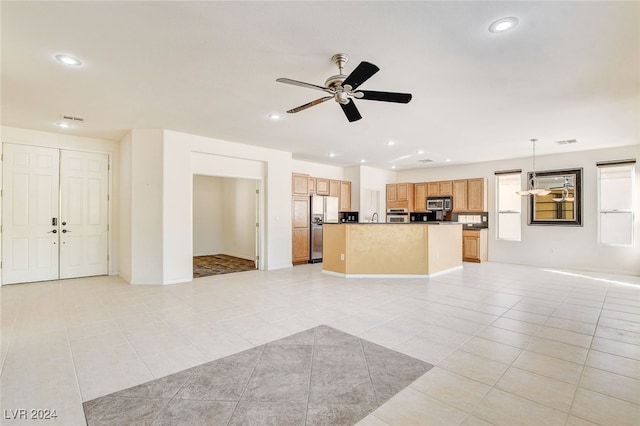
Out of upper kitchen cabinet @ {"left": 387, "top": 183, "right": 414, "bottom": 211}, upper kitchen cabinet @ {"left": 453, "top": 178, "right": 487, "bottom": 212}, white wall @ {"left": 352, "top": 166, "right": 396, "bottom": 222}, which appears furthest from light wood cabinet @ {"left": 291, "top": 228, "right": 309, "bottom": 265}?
upper kitchen cabinet @ {"left": 453, "top": 178, "right": 487, "bottom": 212}

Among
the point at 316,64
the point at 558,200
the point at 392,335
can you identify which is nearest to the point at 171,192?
the point at 316,64

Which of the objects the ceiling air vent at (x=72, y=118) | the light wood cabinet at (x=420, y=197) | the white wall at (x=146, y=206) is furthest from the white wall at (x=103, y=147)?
the light wood cabinet at (x=420, y=197)

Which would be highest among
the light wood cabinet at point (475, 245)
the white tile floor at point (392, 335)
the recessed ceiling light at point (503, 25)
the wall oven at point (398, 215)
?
Answer: the recessed ceiling light at point (503, 25)

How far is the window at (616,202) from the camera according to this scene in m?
6.36

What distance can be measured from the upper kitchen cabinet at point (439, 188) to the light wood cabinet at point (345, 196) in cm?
246

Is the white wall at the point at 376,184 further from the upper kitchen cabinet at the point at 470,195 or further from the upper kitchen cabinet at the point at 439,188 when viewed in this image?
the upper kitchen cabinet at the point at 470,195

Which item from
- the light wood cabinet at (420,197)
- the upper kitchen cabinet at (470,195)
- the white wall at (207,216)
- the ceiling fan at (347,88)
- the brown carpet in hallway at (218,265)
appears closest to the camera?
the ceiling fan at (347,88)

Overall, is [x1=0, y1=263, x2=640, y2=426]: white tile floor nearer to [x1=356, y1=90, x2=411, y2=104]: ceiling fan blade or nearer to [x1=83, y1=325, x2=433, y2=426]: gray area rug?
[x1=83, y1=325, x2=433, y2=426]: gray area rug

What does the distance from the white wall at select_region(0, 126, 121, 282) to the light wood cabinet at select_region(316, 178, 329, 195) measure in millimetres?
4620

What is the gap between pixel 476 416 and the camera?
73.6 inches

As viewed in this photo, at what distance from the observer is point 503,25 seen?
2.31 meters

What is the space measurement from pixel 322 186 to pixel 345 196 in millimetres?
1036

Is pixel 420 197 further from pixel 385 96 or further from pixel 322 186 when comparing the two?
pixel 385 96

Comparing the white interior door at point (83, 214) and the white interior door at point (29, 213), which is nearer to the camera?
the white interior door at point (29, 213)
